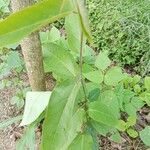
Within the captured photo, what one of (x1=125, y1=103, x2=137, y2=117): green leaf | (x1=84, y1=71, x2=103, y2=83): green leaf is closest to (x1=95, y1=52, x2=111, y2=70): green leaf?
(x1=84, y1=71, x2=103, y2=83): green leaf

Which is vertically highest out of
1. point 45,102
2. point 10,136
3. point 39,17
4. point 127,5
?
point 39,17

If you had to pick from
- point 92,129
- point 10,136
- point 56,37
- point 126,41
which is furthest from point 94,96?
point 126,41

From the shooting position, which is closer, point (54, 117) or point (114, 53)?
point (54, 117)

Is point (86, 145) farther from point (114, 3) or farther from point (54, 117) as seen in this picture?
point (114, 3)

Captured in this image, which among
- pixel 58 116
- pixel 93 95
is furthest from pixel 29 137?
pixel 58 116

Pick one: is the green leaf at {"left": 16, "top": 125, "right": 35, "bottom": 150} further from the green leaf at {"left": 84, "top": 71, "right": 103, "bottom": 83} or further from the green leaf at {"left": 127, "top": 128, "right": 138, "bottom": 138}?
the green leaf at {"left": 127, "top": 128, "right": 138, "bottom": 138}

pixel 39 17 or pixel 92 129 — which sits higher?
pixel 39 17
